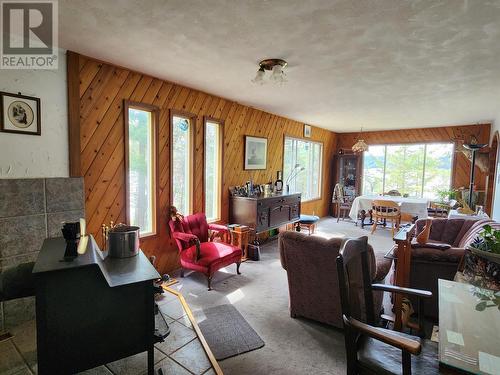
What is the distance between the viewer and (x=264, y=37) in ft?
7.20

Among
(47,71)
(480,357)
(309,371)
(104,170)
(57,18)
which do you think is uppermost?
(57,18)

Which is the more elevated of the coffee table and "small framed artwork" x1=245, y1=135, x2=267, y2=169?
"small framed artwork" x1=245, y1=135, x2=267, y2=169

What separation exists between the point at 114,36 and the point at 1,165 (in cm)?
137

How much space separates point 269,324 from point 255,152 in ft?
10.2

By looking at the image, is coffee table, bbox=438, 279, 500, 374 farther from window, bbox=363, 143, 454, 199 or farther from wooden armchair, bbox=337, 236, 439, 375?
window, bbox=363, 143, 454, 199

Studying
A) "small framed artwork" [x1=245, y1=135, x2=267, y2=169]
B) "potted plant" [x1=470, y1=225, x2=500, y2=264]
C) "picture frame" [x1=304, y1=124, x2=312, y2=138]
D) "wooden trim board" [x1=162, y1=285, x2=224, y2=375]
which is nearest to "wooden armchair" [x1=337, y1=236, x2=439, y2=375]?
"potted plant" [x1=470, y1=225, x2=500, y2=264]

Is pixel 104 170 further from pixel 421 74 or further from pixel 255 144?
pixel 421 74

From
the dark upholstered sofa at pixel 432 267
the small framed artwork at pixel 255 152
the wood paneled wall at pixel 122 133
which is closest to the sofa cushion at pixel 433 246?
the dark upholstered sofa at pixel 432 267

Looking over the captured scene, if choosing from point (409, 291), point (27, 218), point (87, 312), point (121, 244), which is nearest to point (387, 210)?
point (409, 291)

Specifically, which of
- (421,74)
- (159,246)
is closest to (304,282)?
(159,246)

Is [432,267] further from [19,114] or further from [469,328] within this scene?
[19,114]

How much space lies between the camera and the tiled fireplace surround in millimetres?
2232

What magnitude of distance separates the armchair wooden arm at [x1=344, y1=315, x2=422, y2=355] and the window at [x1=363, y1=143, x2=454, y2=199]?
6757mm

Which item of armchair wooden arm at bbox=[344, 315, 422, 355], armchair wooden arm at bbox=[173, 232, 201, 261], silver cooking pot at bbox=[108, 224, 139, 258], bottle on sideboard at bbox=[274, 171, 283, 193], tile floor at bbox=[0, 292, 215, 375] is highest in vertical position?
bottle on sideboard at bbox=[274, 171, 283, 193]
